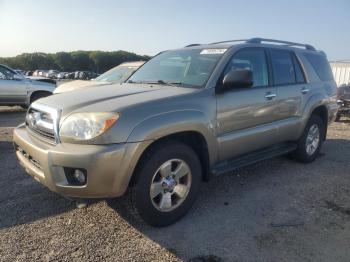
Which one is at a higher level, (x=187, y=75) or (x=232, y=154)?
(x=187, y=75)

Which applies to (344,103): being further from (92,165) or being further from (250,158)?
(92,165)

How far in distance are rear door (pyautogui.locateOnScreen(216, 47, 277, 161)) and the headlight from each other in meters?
1.28

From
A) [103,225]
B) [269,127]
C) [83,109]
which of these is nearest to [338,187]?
[269,127]

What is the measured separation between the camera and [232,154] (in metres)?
3.96

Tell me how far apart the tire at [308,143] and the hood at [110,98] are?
2.58m

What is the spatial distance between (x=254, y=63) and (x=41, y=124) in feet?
8.76

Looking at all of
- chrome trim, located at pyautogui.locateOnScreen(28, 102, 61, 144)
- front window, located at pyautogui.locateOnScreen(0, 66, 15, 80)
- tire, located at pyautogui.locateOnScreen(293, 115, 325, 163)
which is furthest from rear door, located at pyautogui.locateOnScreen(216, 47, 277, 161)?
front window, located at pyautogui.locateOnScreen(0, 66, 15, 80)

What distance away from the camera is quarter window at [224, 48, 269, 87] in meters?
4.12

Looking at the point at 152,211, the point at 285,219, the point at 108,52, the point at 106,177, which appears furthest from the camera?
the point at 108,52

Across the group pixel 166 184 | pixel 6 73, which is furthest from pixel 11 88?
pixel 166 184

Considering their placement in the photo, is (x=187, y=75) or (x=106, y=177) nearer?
(x=106, y=177)

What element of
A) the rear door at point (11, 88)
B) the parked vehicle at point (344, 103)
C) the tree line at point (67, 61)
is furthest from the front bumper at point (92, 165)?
the tree line at point (67, 61)

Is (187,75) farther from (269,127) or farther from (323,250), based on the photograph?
(323,250)

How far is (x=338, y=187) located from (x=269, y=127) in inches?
49.9
